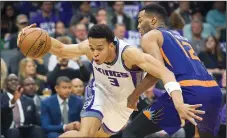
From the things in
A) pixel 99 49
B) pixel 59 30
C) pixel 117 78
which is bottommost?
pixel 117 78

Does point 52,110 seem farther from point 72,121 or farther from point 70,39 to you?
point 70,39

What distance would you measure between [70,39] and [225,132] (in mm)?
3709

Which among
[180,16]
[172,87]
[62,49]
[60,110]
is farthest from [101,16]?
[172,87]

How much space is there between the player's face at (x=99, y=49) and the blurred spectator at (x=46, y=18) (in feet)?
21.9

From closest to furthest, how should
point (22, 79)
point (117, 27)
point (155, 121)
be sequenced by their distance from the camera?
point (155, 121) < point (22, 79) < point (117, 27)

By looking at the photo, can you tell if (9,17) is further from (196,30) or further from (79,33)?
(196,30)

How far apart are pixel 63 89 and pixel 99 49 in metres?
3.84

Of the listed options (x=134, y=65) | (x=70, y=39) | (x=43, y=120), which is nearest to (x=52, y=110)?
(x=43, y=120)

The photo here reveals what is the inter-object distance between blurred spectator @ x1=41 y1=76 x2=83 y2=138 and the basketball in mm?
2951

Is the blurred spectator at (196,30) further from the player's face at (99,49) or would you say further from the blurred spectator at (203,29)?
the player's face at (99,49)

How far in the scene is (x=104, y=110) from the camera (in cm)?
804

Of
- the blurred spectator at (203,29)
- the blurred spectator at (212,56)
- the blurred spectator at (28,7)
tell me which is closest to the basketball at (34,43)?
the blurred spectator at (212,56)

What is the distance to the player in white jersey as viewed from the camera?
23.8ft

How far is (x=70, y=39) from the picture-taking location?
1270 cm
